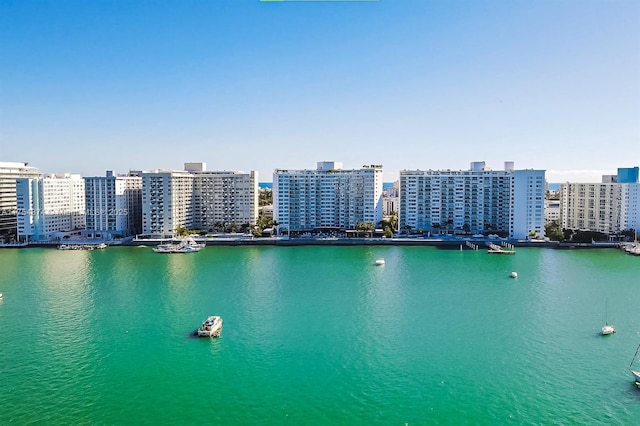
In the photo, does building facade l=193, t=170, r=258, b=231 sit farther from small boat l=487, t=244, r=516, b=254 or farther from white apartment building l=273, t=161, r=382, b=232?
small boat l=487, t=244, r=516, b=254

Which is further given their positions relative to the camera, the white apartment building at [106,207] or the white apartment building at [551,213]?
the white apartment building at [551,213]

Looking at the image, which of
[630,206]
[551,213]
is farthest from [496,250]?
[551,213]

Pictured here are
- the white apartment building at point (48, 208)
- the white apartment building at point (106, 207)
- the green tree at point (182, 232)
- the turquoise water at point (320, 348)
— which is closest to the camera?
the turquoise water at point (320, 348)

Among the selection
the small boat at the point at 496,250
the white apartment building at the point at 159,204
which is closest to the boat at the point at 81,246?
the white apartment building at the point at 159,204

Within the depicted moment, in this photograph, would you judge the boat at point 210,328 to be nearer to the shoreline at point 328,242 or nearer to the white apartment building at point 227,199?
the shoreline at point 328,242

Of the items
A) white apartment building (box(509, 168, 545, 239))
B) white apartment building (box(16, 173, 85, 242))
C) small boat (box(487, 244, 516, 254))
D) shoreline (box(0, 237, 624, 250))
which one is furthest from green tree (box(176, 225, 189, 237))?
white apartment building (box(509, 168, 545, 239))

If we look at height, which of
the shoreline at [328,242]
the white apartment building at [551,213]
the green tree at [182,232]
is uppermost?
the white apartment building at [551,213]
